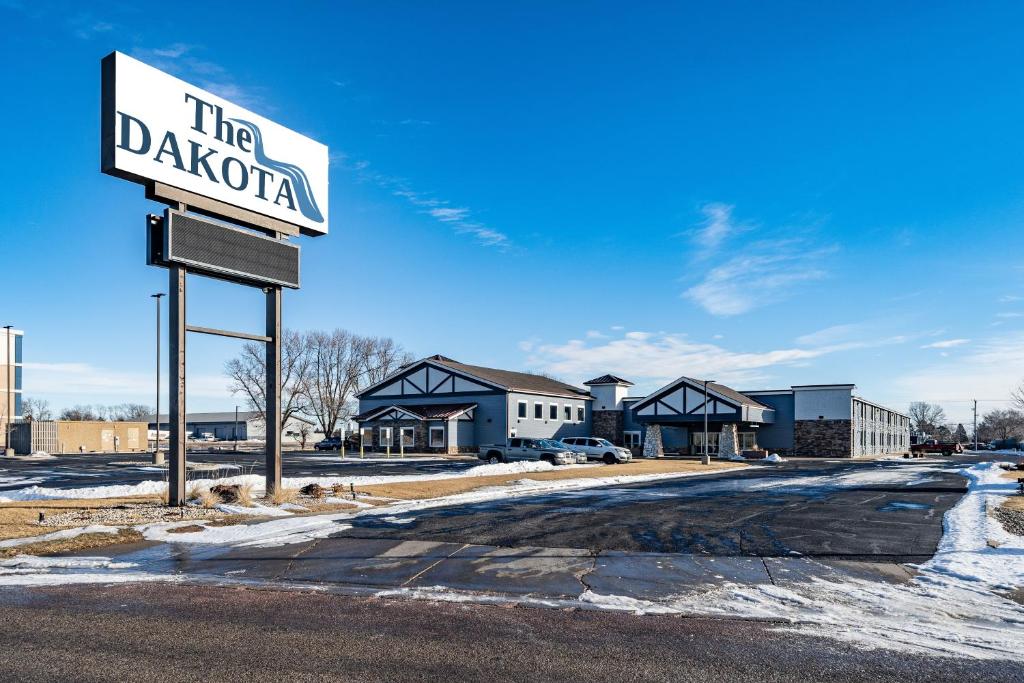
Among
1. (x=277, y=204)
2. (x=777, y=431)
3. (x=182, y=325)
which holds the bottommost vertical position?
(x=777, y=431)

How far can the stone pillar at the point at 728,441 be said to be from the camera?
2265 inches

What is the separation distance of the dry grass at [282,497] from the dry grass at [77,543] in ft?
14.6

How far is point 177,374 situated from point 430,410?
46808 mm

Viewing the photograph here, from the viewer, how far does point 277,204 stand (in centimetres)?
1917

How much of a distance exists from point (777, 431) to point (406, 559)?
57915 millimetres

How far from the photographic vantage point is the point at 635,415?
6316 centimetres

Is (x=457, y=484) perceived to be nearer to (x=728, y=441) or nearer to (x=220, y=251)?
(x=220, y=251)

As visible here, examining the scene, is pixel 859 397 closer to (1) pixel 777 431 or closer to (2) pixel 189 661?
(1) pixel 777 431

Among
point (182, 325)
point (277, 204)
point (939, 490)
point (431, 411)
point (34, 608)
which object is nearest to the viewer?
point (34, 608)

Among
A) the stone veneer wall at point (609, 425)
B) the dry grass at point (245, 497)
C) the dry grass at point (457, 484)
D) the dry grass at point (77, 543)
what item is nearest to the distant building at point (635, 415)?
the stone veneer wall at point (609, 425)

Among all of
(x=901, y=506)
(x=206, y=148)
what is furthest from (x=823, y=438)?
(x=206, y=148)

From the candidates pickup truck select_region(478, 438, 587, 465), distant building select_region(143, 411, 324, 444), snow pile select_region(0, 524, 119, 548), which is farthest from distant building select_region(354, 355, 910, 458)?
distant building select_region(143, 411, 324, 444)

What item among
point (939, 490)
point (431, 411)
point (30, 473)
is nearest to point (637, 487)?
point (939, 490)

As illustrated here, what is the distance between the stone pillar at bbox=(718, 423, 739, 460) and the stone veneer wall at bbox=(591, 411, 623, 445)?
1311 centimetres
